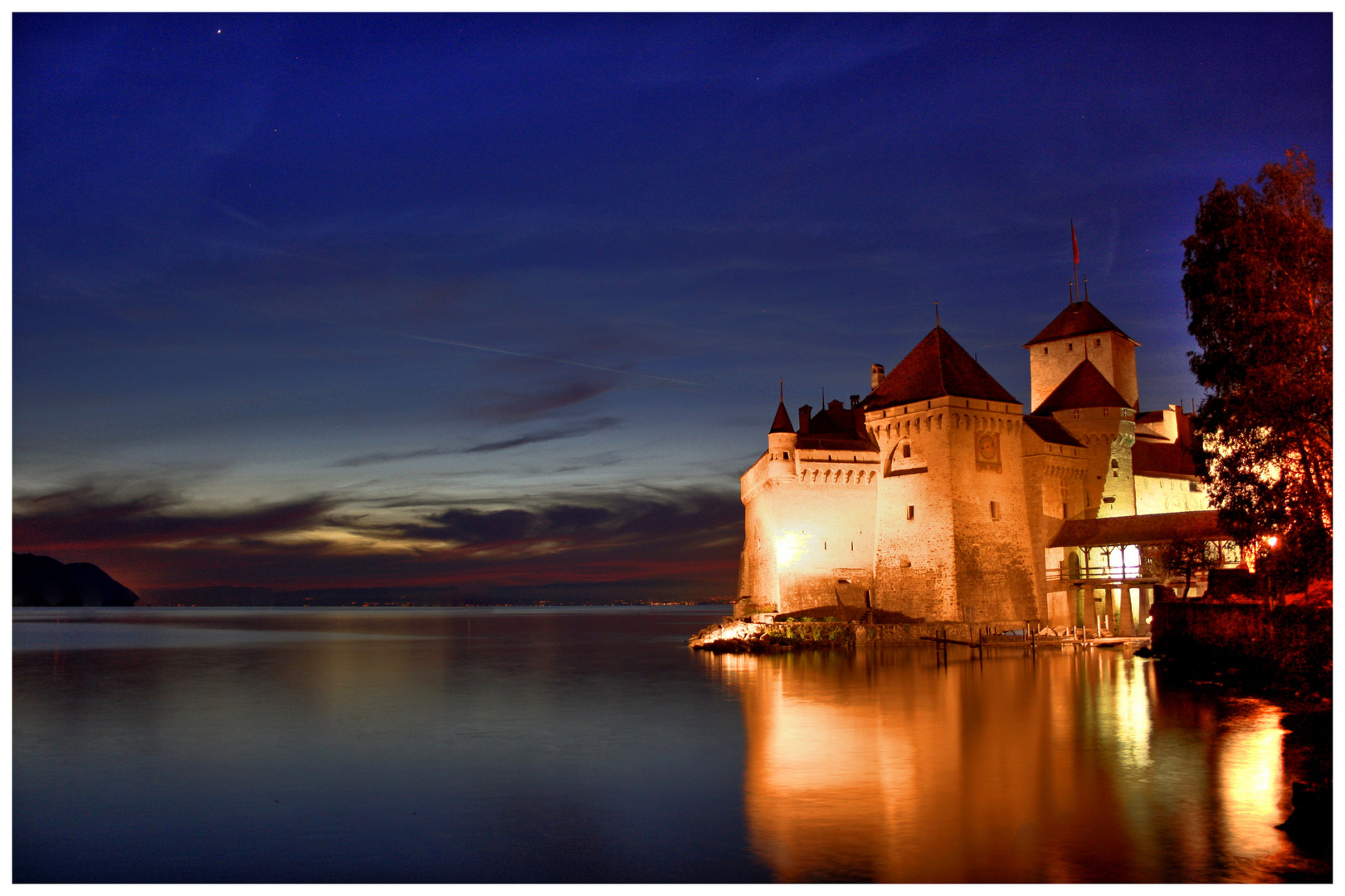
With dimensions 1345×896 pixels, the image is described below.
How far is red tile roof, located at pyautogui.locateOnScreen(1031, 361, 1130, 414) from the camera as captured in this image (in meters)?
42.3

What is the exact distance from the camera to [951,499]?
36.2m

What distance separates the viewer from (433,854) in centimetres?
1160

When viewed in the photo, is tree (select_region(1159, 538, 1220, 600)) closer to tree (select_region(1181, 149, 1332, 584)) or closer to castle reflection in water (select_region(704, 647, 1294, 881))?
castle reflection in water (select_region(704, 647, 1294, 881))

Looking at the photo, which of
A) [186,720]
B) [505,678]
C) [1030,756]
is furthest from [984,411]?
[186,720]

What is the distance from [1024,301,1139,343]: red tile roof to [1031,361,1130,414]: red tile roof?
1.85 m

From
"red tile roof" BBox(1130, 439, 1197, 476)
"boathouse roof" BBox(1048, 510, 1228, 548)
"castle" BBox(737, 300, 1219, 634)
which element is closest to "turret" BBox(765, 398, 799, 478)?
"castle" BBox(737, 300, 1219, 634)

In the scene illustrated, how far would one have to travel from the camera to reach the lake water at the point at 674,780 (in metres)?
11.1

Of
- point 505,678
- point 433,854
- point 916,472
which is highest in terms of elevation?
point 916,472

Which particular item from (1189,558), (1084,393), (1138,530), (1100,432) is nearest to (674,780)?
(1189,558)

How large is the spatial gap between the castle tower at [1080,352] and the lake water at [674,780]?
741 inches

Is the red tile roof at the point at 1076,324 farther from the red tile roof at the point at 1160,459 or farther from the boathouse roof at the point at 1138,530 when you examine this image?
the boathouse roof at the point at 1138,530

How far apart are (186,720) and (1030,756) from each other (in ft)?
60.4

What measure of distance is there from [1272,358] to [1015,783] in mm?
7241
